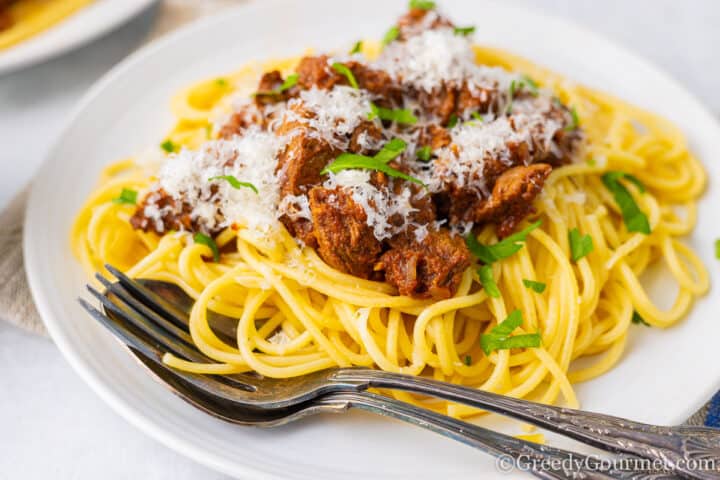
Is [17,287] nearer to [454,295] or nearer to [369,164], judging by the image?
[369,164]

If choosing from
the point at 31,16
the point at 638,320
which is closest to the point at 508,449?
the point at 638,320

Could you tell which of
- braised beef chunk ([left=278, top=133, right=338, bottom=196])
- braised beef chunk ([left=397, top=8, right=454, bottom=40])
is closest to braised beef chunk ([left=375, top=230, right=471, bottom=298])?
braised beef chunk ([left=278, top=133, right=338, bottom=196])

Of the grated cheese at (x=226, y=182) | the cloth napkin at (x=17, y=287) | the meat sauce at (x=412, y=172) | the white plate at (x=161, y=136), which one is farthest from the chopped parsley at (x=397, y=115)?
the cloth napkin at (x=17, y=287)

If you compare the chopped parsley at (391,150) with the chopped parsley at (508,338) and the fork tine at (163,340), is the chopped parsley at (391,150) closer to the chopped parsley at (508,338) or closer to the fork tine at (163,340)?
the chopped parsley at (508,338)

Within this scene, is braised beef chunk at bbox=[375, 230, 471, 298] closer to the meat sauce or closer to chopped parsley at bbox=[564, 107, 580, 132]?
the meat sauce

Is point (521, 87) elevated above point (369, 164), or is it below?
above
